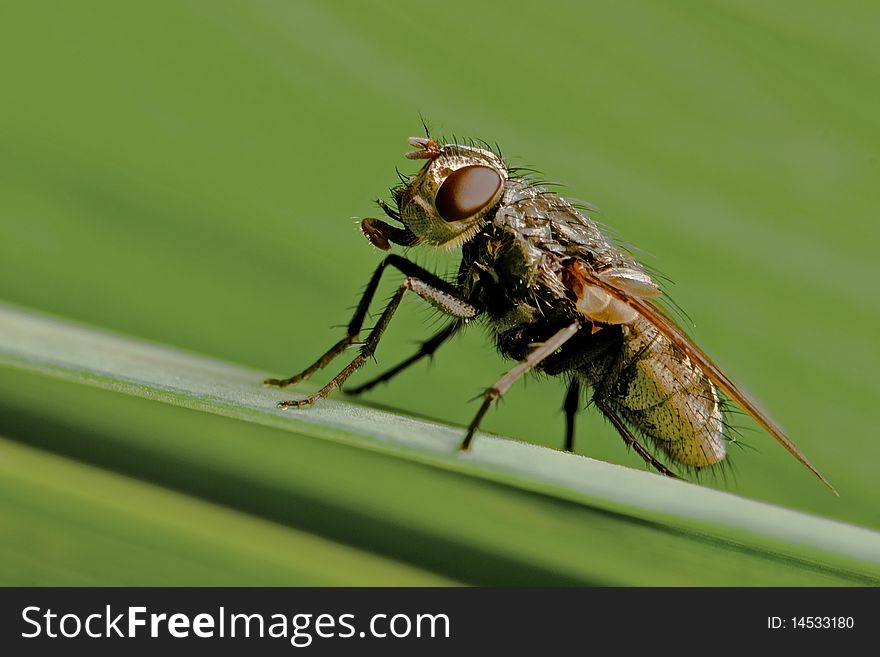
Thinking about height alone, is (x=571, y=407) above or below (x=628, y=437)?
above

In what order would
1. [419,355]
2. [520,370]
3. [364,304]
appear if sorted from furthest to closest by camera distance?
1. [419,355]
2. [364,304]
3. [520,370]

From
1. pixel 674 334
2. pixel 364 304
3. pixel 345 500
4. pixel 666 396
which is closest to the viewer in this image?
pixel 345 500

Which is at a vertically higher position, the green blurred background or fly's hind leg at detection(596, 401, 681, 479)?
the green blurred background

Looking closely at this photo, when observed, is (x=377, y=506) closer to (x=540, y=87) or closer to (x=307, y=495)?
(x=307, y=495)

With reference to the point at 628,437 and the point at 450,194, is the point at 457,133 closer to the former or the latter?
the point at 450,194

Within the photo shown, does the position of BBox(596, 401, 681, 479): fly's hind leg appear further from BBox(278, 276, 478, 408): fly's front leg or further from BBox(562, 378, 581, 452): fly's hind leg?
BBox(278, 276, 478, 408): fly's front leg

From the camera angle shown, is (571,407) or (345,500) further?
(571,407)

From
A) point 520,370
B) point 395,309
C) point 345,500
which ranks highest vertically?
point 395,309

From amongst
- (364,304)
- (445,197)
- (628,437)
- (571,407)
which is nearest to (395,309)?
(364,304)

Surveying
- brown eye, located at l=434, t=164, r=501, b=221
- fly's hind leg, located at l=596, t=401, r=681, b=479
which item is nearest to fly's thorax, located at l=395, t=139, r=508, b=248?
brown eye, located at l=434, t=164, r=501, b=221
